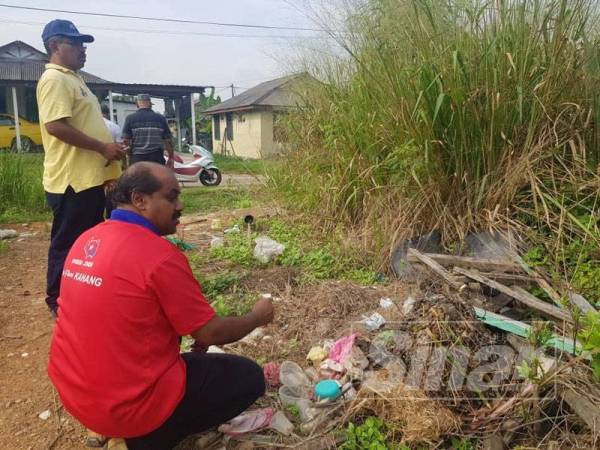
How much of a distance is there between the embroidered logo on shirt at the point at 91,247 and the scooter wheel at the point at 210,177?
9.54 meters

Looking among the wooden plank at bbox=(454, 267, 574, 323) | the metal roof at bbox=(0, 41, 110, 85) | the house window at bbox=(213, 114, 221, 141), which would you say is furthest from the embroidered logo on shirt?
the house window at bbox=(213, 114, 221, 141)

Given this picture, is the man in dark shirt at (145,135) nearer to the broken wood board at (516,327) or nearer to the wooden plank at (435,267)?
the wooden plank at (435,267)

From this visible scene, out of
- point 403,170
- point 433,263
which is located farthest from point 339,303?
point 403,170

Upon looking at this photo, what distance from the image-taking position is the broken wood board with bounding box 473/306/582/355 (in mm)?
1997

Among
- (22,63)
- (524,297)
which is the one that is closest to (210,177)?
(524,297)

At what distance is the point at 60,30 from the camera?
119 inches

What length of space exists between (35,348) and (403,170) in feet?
8.52

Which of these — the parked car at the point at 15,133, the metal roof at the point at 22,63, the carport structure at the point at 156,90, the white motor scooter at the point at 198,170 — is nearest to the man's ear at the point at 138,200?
the white motor scooter at the point at 198,170

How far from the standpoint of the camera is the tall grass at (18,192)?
6895mm

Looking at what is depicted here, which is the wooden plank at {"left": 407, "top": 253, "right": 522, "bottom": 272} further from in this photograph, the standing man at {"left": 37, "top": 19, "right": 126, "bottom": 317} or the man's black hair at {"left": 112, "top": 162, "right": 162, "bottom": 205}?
the standing man at {"left": 37, "top": 19, "right": 126, "bottom": 317}

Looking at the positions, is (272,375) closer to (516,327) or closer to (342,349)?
(342,349)

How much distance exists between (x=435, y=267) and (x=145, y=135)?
4446 mm

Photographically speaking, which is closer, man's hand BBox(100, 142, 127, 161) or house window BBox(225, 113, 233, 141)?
man's hand BBox(100, 142, 127, 161)

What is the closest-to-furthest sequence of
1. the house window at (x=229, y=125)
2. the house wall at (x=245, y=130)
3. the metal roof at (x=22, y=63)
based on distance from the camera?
the house wall at (x=245, y=130) → the metal roof at (x=22, y=63) → the house window at (x=229, y=125)
